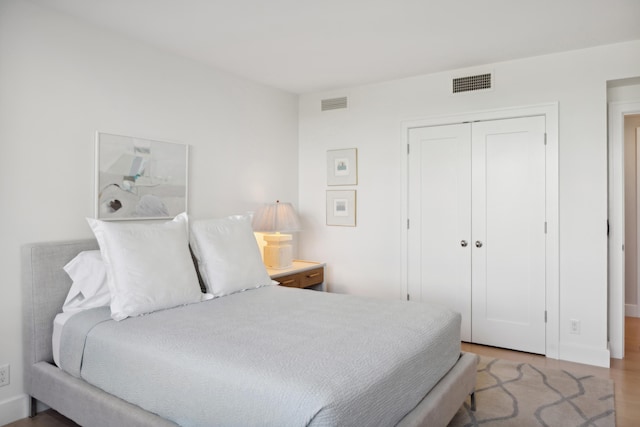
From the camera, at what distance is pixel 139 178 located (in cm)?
316

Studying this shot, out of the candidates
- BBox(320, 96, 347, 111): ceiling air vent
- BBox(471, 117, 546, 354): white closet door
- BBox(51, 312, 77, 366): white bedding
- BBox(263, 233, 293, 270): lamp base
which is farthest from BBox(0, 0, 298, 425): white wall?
BBox(471, 117, 546, 354): white closet door

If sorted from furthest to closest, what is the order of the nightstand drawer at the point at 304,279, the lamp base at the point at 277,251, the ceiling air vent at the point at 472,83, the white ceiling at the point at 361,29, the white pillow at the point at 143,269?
1. the lamp base at the point at 277,251
2. the nightstand drawer at the point at 304,279
3. the ceiling air vent at the point at 472,83
4. the white ceiling at the point at 361,29
5. the white pillow at the point at 143,269

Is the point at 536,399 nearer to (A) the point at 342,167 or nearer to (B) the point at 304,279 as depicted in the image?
(B) the point at 304,279

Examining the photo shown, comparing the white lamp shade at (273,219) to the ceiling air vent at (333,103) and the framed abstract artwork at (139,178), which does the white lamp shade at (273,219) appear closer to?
the framed abstract artwork at (139,178)

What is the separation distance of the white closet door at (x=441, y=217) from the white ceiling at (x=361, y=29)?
2.19ft

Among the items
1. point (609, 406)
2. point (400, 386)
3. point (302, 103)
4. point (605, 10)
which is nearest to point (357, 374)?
point (400, 386)

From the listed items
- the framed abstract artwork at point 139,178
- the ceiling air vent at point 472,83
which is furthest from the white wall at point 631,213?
the framed abstract artwork at point 139,178

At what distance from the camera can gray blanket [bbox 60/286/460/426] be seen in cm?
155

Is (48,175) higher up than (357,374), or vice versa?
(48,175)

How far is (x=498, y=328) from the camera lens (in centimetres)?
380

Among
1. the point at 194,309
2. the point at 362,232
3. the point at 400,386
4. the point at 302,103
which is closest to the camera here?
the point at 400,386

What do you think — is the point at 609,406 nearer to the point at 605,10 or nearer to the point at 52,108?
the point at 605,10

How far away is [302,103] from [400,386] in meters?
3.65

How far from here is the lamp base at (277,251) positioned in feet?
13.2
